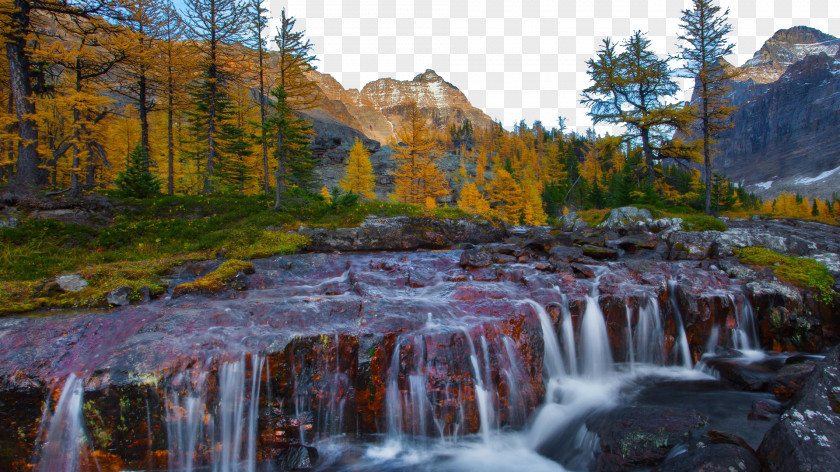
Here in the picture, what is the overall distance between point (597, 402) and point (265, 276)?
8827 mm

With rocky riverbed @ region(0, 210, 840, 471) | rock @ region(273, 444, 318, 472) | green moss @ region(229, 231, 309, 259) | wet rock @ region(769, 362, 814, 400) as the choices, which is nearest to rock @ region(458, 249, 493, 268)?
rocky riverbed @ region(0, 210, 840, 471)

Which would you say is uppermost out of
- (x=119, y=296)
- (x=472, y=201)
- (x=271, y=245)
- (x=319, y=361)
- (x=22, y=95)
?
(x=472, y=201)

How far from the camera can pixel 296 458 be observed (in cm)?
491

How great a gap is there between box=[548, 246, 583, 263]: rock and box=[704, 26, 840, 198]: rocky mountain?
14174cm

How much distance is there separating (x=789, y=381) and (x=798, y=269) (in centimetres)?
530

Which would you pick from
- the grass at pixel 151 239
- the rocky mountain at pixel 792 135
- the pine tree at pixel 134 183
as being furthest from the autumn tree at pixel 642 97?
the rocky mountain at pixel 792 135

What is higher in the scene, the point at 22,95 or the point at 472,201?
the point at 472,201

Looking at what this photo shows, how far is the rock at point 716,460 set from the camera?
3377 millimetres

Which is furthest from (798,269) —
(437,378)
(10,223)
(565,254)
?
(10,223)

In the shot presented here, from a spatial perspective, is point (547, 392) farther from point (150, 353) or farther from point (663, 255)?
point (663, 255)

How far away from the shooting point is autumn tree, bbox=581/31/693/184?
844 inches

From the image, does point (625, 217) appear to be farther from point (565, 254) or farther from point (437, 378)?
point (437, 378)

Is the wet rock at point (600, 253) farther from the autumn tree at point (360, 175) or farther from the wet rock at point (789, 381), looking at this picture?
the autumn tree at point (360, 175)

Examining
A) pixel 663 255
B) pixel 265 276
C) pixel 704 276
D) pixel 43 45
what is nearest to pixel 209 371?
pixel 265 276
